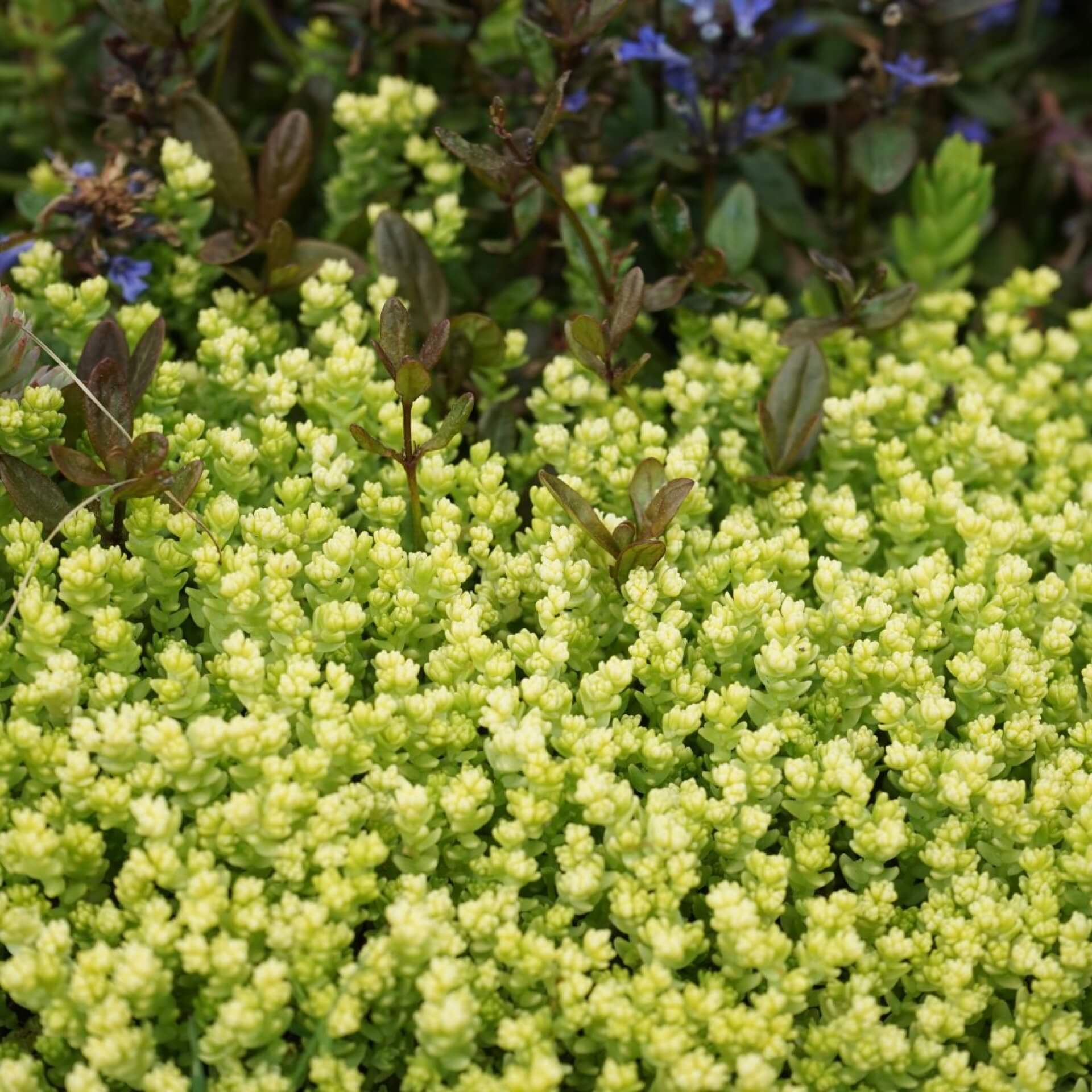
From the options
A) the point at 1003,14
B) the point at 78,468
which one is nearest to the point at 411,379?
the point at 78,468

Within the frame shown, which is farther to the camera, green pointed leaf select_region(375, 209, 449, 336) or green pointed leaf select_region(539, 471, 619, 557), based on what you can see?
green pointed leaf select_region(375, 209, 449, 336)

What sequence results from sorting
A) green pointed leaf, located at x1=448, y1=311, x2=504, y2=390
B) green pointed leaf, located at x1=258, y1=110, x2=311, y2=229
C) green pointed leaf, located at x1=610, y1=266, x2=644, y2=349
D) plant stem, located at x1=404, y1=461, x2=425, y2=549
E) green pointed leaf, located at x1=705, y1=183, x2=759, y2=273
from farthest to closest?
green pointed leaf, located at x1=705, y1=183, x2=759, y2=273 → green pointed leaf, located at x1=258, y1=110, x2=311, y2=229 → green pointed leaf, located at x1=448, y1=311, x2=504, y2=390 → green pointed leaf, located at x1=610, y1=266, x2=644, y2=349 → plant stem, located at x1=404, y1=461, x2=425, y2=549

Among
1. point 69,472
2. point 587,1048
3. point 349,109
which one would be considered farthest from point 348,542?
point 349,109

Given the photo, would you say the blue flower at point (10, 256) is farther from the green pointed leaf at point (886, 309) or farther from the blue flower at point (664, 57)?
the green pointed leaf at point (886, 309)

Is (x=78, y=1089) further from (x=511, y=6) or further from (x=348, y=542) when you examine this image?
(x=511, y=6)

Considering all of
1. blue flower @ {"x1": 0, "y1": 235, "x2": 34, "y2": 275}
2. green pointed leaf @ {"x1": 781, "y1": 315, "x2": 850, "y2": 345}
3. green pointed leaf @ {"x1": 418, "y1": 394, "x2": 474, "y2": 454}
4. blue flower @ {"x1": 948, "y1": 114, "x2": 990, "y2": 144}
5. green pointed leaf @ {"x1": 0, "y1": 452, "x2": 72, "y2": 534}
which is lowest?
blue flower @ {"x1": 948, "y1": 114, "x2": 990, "y2": 144}

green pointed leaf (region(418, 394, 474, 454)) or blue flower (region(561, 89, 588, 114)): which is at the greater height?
blue flower (region(561, 89, 588, 114))

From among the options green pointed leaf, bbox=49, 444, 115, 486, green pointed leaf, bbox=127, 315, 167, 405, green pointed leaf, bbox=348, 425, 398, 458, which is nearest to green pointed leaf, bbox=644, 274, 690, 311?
green pointed leaf, bbox=348, 425, 398, 458

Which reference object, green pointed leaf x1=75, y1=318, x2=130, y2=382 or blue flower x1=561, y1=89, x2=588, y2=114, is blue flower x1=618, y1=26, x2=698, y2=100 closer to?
blue flower x1=561, y1=89, x2=588, y2=114
